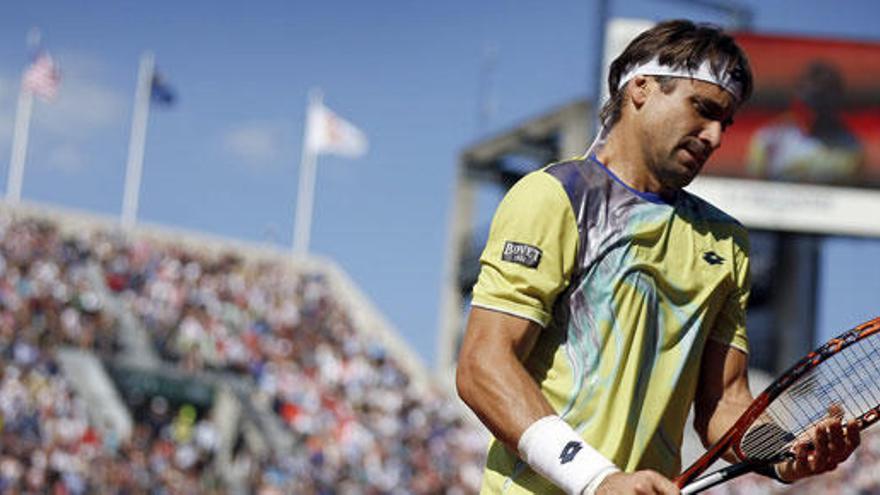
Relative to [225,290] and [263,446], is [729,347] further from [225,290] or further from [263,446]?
[225,290]

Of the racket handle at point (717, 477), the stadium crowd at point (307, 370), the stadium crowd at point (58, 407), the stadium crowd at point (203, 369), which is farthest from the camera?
the stadium crowd at point (307, 370)

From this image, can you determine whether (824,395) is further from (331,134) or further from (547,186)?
(331,134)

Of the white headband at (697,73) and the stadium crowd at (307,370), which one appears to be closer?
the white headband at (697,73)

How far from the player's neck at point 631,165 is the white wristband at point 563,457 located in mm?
601

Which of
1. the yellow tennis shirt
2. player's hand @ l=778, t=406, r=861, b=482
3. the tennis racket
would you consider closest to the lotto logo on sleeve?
the yellow tennis shirt

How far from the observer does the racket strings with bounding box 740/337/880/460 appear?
9.77 feet

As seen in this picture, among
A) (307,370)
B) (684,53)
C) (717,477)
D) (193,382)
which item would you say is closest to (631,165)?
(684,53)

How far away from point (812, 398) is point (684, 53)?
790mm

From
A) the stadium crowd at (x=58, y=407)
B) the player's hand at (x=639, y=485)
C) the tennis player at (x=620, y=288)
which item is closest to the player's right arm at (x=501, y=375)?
the tennis player at (x=620, y=288)

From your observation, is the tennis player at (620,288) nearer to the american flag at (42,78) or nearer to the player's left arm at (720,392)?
the player's left arm at (720,392)

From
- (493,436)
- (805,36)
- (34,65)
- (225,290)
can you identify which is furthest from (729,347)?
(34,65)

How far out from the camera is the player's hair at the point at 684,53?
3.08 meters

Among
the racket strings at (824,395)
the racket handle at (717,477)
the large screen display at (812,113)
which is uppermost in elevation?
the large screen display at (812,113)

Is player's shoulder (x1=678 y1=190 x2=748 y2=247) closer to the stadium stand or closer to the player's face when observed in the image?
the player's face
